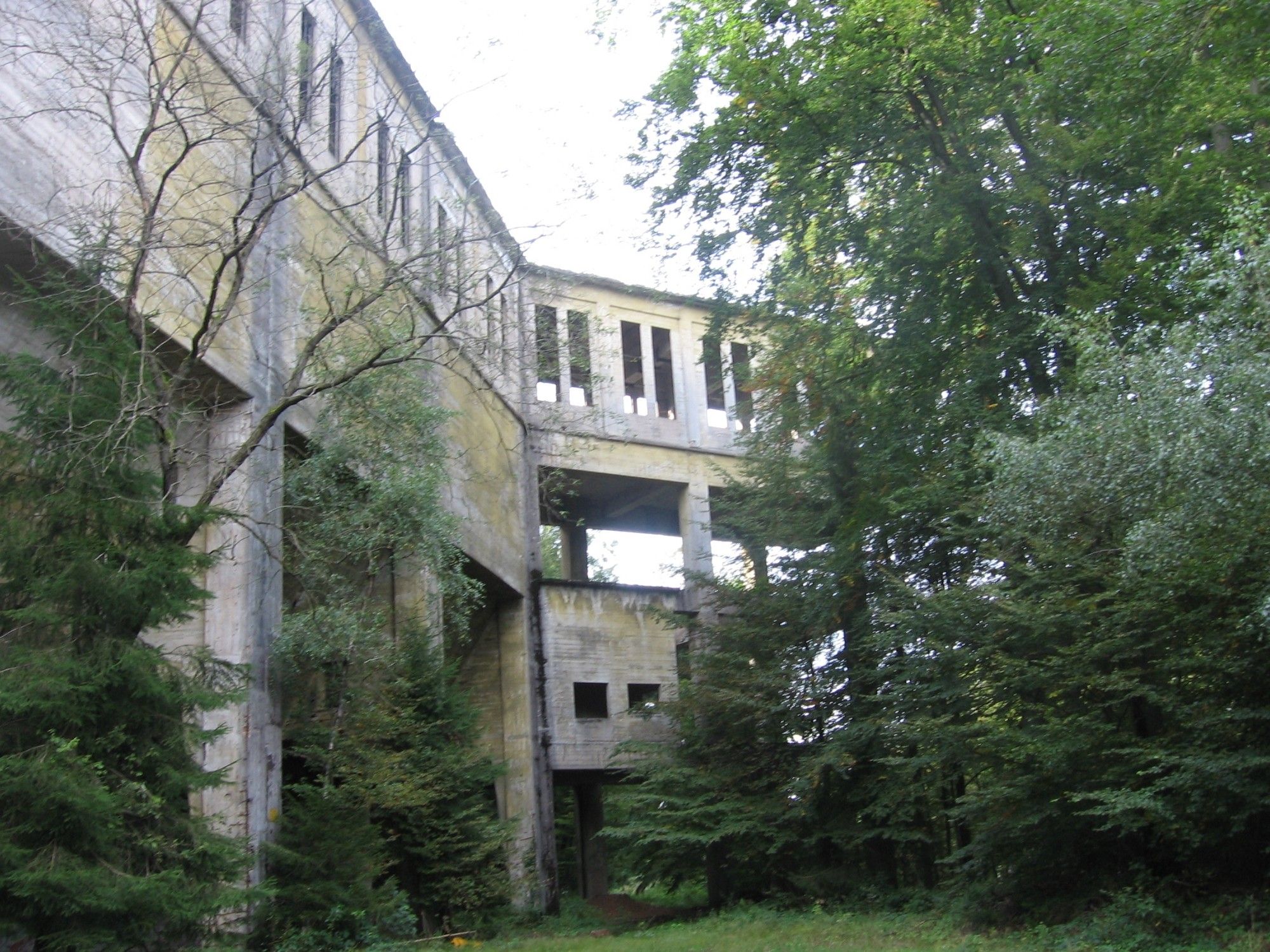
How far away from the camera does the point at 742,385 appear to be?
22.5m

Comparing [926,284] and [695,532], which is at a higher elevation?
[926,284]

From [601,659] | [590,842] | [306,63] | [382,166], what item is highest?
[382,166]

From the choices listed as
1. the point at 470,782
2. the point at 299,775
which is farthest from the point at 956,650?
the point at 299,775

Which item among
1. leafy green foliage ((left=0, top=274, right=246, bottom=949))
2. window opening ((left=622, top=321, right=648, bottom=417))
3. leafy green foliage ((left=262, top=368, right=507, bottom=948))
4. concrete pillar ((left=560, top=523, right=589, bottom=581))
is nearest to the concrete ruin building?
window opening ((left=622, top=321, right=648, bottom=417))

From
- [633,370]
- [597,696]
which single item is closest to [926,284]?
[597,696]

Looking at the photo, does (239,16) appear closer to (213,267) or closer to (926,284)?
(213,267)

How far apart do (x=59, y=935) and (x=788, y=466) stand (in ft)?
55.1

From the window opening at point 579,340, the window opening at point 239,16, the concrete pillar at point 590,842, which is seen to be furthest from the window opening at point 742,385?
the window opening at point 239,16

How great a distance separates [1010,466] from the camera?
12062 mm

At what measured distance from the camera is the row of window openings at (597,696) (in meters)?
26.5

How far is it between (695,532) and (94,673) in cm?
2030

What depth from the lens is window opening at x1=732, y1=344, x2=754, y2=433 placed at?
22.2 meters

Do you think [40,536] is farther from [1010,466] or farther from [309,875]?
[1010,466]

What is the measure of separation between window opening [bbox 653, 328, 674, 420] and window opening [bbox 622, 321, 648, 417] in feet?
1.39
